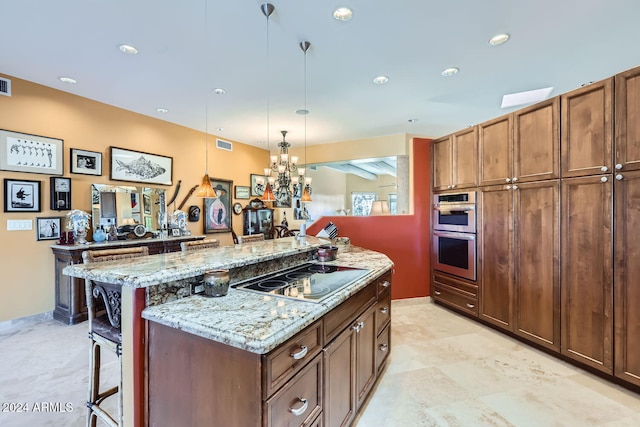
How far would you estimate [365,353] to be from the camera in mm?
1900

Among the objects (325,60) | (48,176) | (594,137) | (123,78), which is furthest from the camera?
(48,176)

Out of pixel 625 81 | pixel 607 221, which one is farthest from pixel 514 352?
pixel 625 81

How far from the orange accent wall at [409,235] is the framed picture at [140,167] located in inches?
127

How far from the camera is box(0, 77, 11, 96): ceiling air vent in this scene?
319 centimetres

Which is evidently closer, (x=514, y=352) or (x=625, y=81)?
(x=625, y=81)

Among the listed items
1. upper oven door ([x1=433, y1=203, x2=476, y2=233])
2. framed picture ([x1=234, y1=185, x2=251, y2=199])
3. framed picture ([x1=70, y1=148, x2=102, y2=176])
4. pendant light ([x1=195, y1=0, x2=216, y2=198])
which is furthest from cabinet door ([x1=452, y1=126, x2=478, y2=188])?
framed picture ([x1=70, y1=148, x2=102, y2=176])

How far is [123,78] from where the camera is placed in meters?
3.28

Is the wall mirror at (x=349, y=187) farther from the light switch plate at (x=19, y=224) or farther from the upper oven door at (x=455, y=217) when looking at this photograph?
the light switch plate at (x=19, y=224)

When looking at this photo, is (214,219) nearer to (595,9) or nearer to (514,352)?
(514,352)

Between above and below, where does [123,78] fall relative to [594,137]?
above

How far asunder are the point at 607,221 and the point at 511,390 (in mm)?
Result: 1518

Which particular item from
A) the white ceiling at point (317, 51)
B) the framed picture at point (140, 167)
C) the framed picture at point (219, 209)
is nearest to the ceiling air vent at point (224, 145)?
the framed picture at point (219, 209)

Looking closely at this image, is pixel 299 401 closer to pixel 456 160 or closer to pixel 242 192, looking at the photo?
pixel 456 160

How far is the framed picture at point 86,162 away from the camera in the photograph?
3766mm
